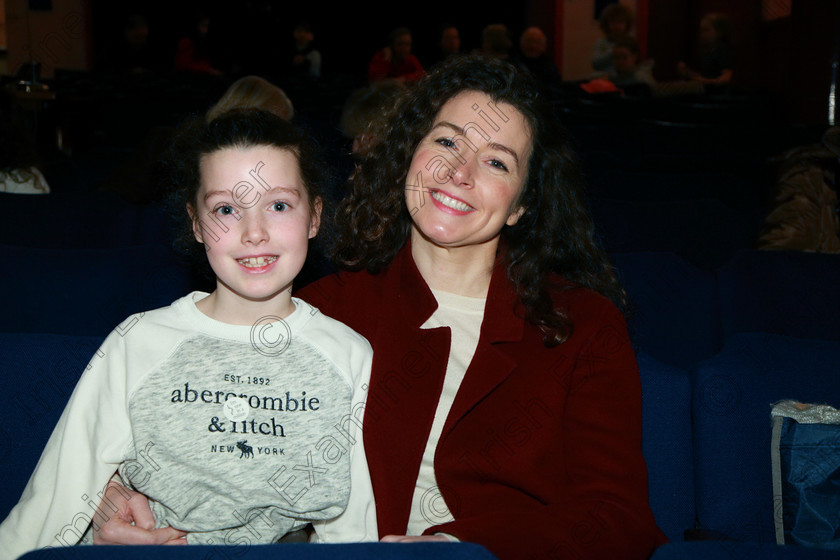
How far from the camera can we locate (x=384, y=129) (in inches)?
74.4

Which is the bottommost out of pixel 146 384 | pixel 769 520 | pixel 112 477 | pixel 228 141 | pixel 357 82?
pixel 769 520

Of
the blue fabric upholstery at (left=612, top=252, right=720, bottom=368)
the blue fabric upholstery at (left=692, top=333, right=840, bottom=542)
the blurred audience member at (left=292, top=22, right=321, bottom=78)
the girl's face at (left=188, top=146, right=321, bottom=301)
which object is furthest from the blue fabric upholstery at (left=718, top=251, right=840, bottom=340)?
the blurred audience member at (left=292, top=22, right=321, bottom=78)

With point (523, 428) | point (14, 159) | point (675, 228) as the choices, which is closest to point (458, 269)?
point (523, 428)

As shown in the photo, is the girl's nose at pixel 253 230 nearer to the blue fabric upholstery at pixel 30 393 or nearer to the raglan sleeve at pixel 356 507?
the raglan sleeve at pixel 356 507

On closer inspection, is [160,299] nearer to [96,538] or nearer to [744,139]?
[96,538]

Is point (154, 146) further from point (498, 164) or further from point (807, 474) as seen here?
point (807, 474)

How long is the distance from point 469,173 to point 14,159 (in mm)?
2369

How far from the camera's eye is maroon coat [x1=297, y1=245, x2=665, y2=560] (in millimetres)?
1363

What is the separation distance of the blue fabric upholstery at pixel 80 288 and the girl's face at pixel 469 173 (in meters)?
0.75

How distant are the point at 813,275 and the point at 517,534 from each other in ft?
3.64

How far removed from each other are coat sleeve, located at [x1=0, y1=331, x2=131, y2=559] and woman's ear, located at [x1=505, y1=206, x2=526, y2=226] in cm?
83

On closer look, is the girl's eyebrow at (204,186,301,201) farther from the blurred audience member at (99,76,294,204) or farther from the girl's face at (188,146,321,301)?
the blurred audience member at (99,76,294,204)

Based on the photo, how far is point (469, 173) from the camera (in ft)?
5.20

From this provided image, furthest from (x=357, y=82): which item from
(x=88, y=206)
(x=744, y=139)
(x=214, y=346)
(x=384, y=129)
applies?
(x=214, y=346)
